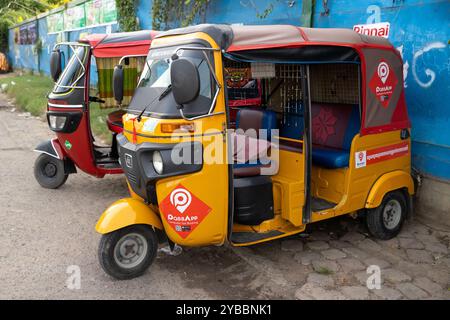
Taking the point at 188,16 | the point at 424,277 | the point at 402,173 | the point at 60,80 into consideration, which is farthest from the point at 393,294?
the point at 188,16

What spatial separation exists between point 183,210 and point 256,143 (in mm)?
1265

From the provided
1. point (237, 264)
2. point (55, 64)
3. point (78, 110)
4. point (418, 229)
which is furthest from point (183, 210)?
point (55, 64)

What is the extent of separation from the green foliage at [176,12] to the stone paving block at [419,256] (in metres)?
7.05

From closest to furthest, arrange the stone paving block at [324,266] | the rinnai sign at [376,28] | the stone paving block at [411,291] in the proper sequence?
the stone paving block at [411,291] < the stone paving block at [324,266] < the rinnai sign at [376,28]

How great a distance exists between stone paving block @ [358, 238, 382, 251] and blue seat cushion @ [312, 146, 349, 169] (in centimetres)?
95

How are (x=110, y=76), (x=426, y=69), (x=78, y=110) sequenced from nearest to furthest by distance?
1. (x=426, y=69)
2. (x=78, y=110)
3. (x=110, y=76)

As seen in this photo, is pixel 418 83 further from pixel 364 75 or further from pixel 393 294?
pixel 393 294

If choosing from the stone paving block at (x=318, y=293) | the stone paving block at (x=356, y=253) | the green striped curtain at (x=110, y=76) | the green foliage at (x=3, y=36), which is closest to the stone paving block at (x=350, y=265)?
the stone paving block at (x=356, y=253)

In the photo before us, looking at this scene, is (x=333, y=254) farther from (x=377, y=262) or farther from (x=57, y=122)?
(x=57, y=122)

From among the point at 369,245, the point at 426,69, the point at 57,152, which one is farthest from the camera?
the point at 57,152

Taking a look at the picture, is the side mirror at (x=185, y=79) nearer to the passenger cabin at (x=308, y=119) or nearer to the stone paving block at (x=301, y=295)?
the passenger cabin at (x=308, y=119)

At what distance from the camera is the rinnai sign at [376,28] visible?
5.91 m

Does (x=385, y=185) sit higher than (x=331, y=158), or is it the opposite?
(x=331, y=158)

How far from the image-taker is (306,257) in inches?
182
